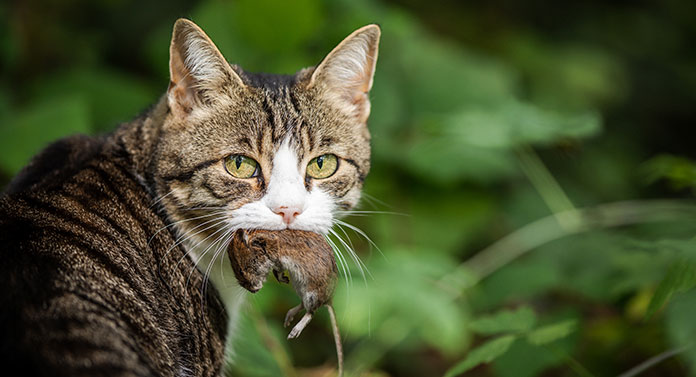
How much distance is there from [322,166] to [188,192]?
492mm

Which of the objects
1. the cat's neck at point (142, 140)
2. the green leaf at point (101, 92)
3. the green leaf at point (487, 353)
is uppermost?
the green leaf at point (101, 92)

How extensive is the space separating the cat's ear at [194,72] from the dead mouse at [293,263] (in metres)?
0.57

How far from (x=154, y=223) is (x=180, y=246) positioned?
0.12 metres

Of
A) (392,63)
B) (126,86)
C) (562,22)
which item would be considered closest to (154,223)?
(126,86)

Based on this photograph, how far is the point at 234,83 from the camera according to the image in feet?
7.61

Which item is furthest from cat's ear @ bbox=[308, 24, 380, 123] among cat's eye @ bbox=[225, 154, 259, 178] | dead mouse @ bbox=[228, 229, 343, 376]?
dead mouse @ bbox=[228, 229, 343, 376]

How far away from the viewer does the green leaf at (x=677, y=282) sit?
186cm

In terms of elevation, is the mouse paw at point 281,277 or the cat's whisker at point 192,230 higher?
the cat's whisker at point 192,230

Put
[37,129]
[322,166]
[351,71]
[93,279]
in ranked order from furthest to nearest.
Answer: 1. [37,129]
2. [351,71]
3. [322,166]
4. [93,279]

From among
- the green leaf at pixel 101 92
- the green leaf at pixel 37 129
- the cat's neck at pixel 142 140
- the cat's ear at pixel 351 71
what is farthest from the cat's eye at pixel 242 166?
the green leaf at pixel 101 92

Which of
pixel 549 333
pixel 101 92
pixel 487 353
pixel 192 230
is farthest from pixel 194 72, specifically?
pixel 101 92

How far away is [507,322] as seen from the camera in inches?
85.9

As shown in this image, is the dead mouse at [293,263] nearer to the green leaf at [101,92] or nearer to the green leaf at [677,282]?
the green leaf at [677,282]

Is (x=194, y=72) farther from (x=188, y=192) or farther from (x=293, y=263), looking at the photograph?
(x=293, y=263)
